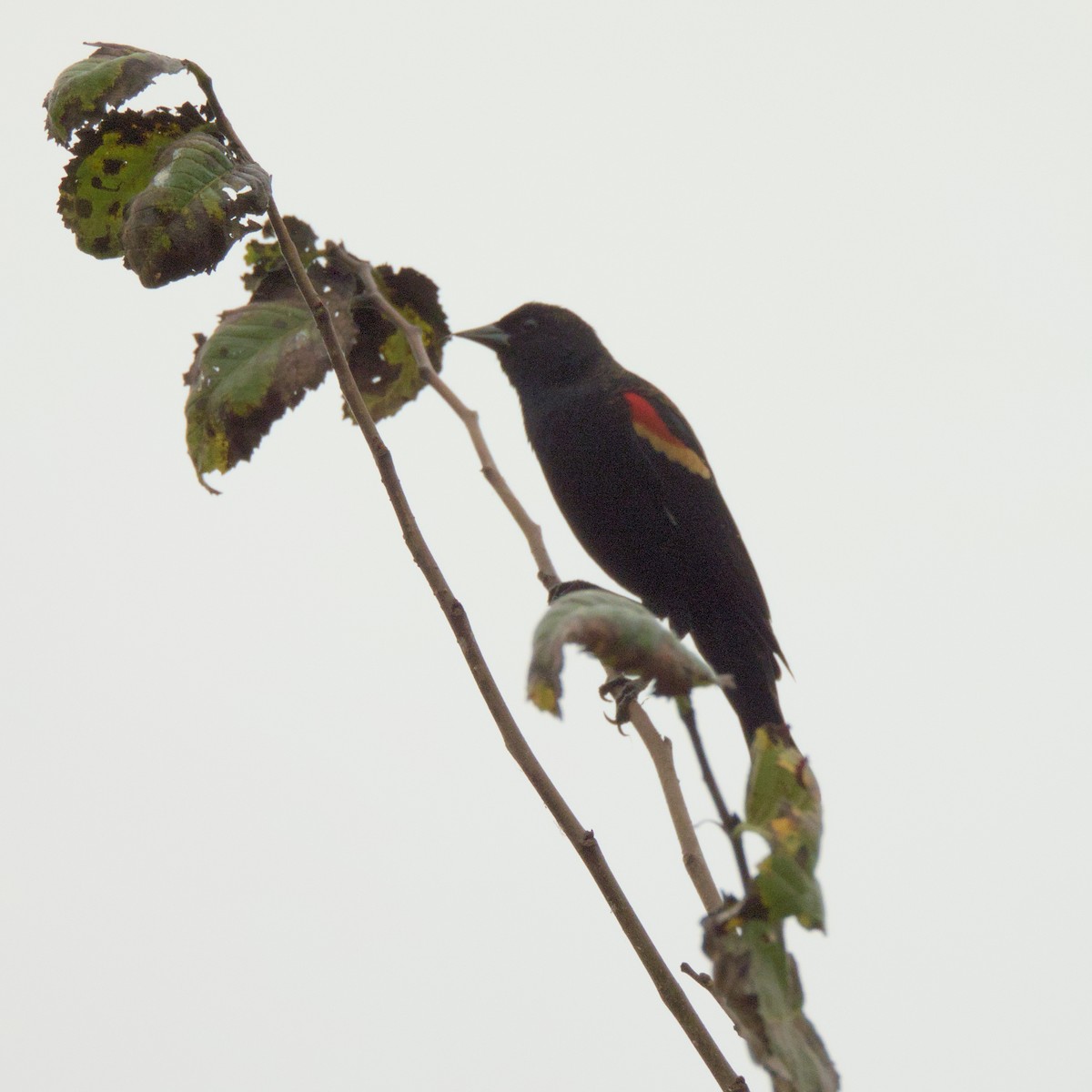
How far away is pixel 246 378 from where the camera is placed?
2.00 meters

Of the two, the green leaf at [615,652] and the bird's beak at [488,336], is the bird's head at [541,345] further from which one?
the green leaf at [615,652]

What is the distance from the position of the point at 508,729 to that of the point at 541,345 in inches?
→ 94.3

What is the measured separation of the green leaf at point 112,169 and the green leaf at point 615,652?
0.92 meters

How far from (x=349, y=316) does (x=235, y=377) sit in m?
0.45

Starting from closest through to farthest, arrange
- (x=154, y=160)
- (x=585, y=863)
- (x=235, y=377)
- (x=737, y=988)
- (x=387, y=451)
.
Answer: (x=737, y=988) < (x=585, y=863) < (x=387, y=451) < (x=154, y=160) < (x=235, y=377)

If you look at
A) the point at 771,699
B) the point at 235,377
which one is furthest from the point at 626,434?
the point at 235,377

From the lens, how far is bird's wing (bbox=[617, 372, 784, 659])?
3518 mm

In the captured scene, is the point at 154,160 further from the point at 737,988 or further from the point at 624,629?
the point at 737,988

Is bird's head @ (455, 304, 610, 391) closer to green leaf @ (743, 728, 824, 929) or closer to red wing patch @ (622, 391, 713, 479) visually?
red wing patch @ (622, 391, 713, 479)

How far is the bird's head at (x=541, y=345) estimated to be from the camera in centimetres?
371

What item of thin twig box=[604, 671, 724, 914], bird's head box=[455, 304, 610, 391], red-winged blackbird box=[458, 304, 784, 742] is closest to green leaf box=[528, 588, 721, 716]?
thin twig box=[604, 671, 724, 914]

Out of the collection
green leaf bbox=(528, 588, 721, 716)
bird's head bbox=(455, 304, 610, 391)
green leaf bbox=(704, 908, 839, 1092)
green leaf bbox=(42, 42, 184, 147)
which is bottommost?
green leaf bbox=(704, 908, 839, 1092)

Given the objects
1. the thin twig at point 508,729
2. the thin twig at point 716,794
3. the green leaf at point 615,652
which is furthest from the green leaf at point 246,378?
the thin twig at point 716,794

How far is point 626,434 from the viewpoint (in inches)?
138
